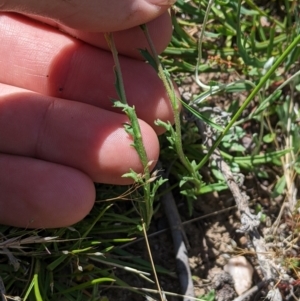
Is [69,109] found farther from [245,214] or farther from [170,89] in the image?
[245,214]

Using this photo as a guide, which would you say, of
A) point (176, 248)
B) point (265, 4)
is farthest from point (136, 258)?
point (265, 4)

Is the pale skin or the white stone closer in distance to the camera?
the pale skin

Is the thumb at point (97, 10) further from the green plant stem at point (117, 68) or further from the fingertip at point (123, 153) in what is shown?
the fingertip at point (123, 153)

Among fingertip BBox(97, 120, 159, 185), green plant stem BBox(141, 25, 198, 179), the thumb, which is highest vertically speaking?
the thumb

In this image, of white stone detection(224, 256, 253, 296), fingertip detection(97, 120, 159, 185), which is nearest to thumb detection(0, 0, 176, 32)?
fingertip detection(97, 120, 159, 185)

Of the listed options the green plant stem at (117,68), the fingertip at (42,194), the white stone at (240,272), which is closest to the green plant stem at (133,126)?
the green plant stem at (117,68)

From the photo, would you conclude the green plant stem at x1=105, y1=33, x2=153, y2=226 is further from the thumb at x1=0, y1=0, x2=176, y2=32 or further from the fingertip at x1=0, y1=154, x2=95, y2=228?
the fingertip at x1=0, y1=154, x2=95, y2=228

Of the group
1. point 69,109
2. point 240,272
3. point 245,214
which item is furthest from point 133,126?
point 240,272
